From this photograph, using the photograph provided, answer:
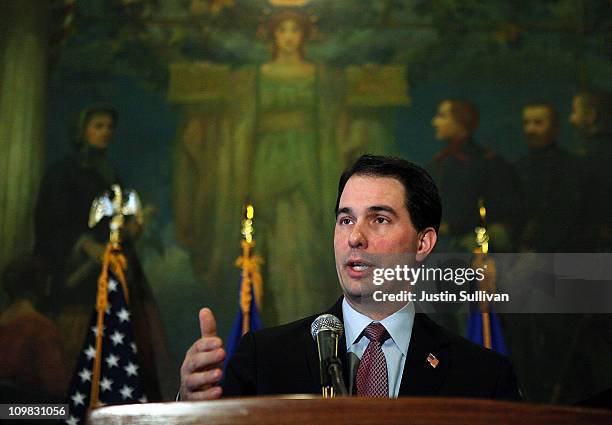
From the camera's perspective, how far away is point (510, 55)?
846 cm

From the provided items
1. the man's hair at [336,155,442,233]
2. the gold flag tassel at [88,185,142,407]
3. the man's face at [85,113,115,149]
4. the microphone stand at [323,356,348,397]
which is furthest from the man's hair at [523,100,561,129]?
the microphone stand at [323,356,348,397]

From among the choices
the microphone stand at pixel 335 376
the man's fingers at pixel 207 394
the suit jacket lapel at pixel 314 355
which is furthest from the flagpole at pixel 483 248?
the man's fingers at pixel 207 394

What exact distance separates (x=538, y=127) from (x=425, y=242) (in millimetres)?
4743

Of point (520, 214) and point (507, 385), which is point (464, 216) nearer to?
point (520, 214)

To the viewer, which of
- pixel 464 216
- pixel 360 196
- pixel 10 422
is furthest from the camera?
pixel 464 216

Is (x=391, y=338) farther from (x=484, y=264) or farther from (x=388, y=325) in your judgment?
(x=484, y=264)

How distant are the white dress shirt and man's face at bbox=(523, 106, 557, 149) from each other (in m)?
5.08

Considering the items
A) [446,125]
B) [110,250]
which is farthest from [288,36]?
[110,250]

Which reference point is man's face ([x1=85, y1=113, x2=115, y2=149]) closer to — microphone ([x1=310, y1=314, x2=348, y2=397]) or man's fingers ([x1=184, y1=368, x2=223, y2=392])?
microphone ([x1=310, y1=314, x2=348, y2=397])

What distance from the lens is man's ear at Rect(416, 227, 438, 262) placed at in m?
3.97

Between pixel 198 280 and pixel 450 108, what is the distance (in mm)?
2873

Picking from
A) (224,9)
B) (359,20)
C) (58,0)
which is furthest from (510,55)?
(58,0)

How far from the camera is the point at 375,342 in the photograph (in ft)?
11.6

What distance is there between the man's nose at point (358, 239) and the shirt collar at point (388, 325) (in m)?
0.25
